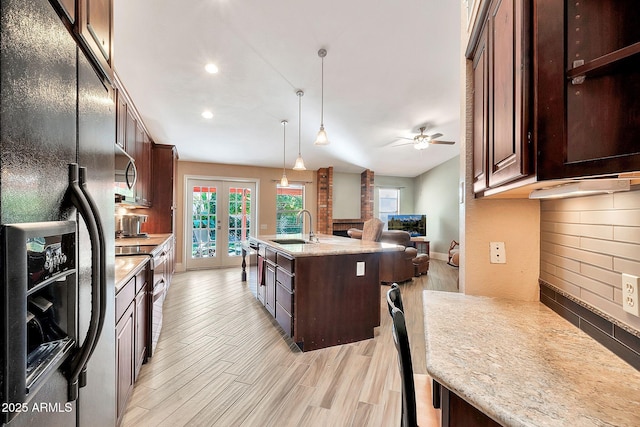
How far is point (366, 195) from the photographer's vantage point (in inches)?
293

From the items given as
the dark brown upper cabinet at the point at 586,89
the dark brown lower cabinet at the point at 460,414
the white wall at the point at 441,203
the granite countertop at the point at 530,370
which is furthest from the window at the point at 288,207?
the dark brown upper cabinet at the point at 586,89

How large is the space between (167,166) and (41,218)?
483 cm

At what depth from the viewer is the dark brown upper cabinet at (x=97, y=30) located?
2.81 feet

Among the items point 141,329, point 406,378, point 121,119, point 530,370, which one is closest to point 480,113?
point 530,370

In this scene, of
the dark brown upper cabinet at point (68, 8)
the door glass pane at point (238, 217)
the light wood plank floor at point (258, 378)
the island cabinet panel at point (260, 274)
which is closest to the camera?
the dark brown upper cabinet at point (68, 8)

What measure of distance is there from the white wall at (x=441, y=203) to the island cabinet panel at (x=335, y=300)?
4.75 meters

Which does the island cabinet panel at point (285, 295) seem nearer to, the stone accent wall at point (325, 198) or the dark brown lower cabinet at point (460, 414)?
the dark brown lower cabinet at point (460, 414)

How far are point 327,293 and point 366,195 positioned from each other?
5.18 metres

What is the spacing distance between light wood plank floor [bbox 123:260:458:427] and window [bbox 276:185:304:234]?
3555 mm

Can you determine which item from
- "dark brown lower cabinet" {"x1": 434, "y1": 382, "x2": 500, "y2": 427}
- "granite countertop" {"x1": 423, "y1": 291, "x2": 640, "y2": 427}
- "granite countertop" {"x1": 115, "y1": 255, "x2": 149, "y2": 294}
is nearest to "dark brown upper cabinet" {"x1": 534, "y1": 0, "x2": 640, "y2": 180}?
"granite countertop" {"x1": 423, "y1": 291, "x2": 640, "y2": 427}

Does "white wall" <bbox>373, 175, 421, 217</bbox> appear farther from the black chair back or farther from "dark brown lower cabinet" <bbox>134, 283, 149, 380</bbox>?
the black chair back

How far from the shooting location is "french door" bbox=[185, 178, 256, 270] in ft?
19.7

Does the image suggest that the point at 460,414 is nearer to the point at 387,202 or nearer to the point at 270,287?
the point at 270,287

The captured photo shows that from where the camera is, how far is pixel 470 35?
137 cm
